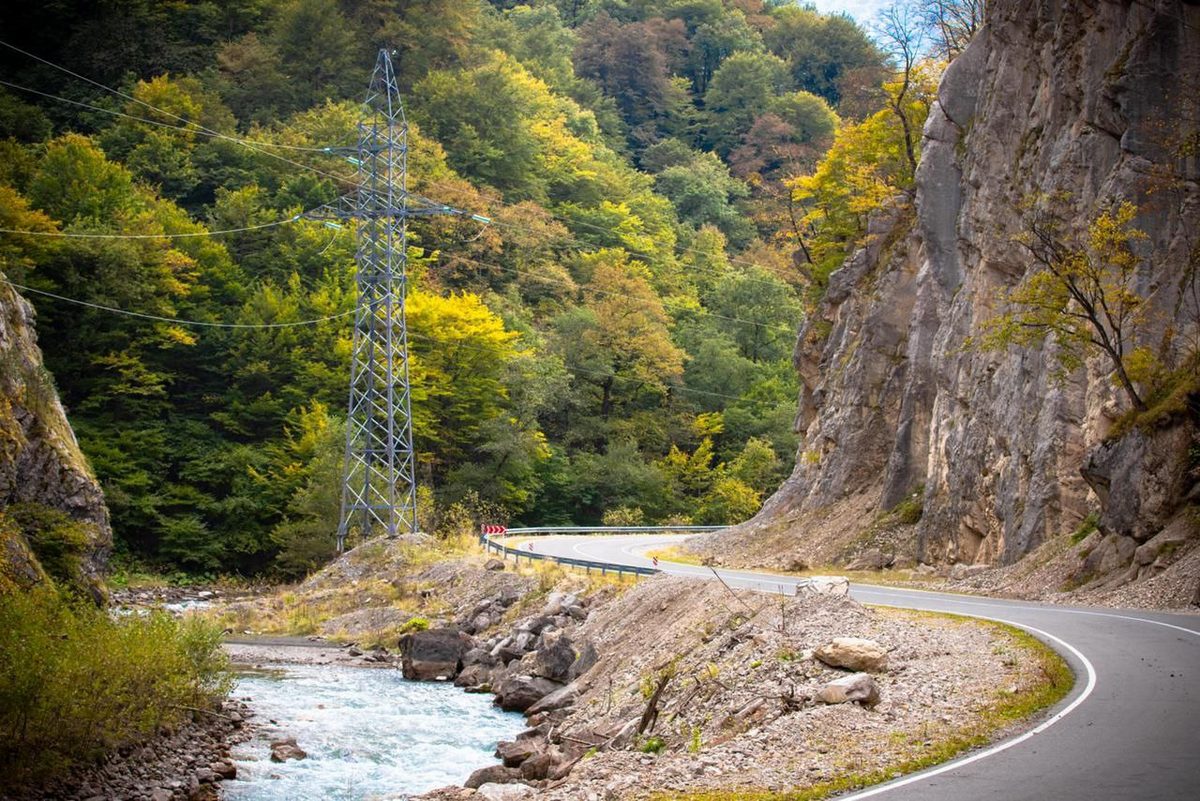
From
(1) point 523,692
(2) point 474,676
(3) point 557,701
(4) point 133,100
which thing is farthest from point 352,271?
(3) point 557,701

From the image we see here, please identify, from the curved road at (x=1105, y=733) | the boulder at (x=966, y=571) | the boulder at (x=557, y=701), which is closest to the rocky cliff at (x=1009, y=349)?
the boulder at (x=966, y=571)

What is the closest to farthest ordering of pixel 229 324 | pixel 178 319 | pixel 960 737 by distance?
pixel 960 737, pixel 178 319, pixel 229 324

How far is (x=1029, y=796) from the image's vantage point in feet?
35.4

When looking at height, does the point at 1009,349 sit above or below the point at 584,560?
above

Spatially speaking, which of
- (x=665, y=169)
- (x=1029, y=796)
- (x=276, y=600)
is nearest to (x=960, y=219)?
(x=276, y=600)

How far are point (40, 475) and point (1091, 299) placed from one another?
27.8 meters

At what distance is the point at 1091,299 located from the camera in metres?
27.1

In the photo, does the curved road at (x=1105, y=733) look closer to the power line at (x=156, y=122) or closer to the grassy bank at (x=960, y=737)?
the grassy bank at (x=960, y=737)

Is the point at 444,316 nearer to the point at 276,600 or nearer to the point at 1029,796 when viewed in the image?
the point at 276,600

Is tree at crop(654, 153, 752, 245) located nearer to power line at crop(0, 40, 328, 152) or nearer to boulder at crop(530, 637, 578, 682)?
power line at crop(0, 40, 328, 152)

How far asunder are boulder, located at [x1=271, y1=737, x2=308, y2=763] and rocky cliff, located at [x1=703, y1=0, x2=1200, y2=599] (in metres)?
15.7

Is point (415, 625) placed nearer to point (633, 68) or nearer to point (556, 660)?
point (556, 660)

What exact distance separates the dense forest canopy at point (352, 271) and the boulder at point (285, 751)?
2854 cm

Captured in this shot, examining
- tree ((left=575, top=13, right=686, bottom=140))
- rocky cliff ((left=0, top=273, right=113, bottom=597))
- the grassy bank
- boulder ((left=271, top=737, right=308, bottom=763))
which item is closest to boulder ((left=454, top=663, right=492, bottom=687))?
boulder ((left=271, top=737, right=308, bottom=763))
